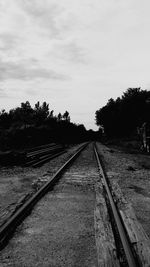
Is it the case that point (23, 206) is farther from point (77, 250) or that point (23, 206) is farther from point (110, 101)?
point (110, 101)

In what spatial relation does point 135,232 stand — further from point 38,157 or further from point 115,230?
point 38,157

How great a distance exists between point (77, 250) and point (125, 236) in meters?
0.73

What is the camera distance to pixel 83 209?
5469 mm

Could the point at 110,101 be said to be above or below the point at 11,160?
above

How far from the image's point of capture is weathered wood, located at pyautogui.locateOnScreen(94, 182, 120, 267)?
3127mm

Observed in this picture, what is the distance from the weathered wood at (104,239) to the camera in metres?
3.13

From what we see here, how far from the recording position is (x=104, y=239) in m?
3.79

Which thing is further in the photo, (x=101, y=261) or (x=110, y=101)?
(x=110, y=101)

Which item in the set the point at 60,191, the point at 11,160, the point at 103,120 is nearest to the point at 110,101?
the point at 103,120

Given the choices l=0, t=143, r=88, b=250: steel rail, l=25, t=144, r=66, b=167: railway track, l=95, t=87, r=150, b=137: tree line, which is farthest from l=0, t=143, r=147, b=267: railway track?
l=95, t=87, r=150, b=137: tree line

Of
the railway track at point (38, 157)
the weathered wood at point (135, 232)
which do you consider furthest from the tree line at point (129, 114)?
the weathered wood at point (135, 232)

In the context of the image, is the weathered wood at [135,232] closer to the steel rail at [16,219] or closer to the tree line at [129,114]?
the steel rail at [16,219]

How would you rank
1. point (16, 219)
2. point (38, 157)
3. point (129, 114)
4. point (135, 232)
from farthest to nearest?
point (129, 114), point (38, 157), point (16, 219), point (135, 232)

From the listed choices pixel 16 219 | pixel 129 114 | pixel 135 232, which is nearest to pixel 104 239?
pixel 135 232
